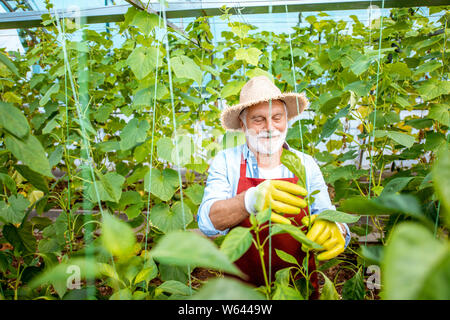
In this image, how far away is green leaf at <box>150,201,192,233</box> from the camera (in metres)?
1.15

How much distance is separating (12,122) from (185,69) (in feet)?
2.27

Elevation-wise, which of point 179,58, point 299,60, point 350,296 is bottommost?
point 350,296

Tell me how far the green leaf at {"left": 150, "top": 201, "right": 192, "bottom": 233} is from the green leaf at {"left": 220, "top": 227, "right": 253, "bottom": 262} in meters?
0.84

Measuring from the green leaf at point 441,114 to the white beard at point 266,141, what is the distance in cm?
66

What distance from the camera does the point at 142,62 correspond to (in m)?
0.98

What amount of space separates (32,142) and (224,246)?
340 mm

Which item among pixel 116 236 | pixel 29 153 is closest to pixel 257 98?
pixel 29 153

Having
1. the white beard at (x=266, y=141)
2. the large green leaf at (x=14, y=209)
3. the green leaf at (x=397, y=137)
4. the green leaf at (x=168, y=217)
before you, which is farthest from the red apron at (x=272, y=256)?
the large green leaf at (x=14, y=209)

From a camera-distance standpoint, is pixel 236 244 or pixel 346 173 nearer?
pixel 236 244

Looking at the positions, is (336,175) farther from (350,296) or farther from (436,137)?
(350,296)

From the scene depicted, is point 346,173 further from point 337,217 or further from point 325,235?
point 337,217

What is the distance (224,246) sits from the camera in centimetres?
33

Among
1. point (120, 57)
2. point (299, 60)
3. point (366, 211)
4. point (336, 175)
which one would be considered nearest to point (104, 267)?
point (366, 211)

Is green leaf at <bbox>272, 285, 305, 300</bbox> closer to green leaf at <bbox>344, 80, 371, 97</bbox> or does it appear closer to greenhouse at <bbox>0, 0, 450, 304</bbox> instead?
greenhouse at <bbox>0, 0, 450, 304</bbox>
